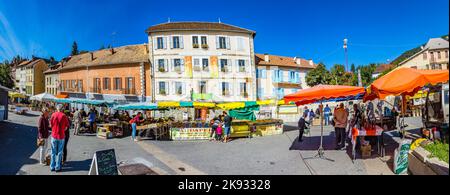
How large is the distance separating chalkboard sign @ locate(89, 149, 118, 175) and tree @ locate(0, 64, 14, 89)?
1473 millimetres

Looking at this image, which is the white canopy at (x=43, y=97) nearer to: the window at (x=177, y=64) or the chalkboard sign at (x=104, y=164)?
the chalkboard sign at (x=104, y=164)

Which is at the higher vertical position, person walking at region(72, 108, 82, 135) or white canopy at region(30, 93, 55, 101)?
white canopy at region(30, 93, 55, 101)

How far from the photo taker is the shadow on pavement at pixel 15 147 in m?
3.26

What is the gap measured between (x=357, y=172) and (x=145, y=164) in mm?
2816

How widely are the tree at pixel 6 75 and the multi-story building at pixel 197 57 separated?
5.40ft

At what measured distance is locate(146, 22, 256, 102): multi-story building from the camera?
3209 mm

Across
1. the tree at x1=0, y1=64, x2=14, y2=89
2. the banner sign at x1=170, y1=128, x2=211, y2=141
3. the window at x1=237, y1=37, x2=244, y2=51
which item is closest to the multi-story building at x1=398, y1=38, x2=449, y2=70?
the window at x1=237, y1=37, x2=244, y2=51

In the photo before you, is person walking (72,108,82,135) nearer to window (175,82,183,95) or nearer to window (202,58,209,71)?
window (175,82,183,95)

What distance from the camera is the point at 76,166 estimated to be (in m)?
3.61

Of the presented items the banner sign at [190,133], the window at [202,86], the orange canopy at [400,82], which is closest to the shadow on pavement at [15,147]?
the window at [202,86]

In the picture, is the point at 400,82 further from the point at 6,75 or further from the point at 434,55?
the point at 6,75

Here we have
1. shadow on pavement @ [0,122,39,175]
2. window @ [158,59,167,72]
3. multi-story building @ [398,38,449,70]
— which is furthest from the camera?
window @ [158,59,167,72]

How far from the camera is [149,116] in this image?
8.47 metres
